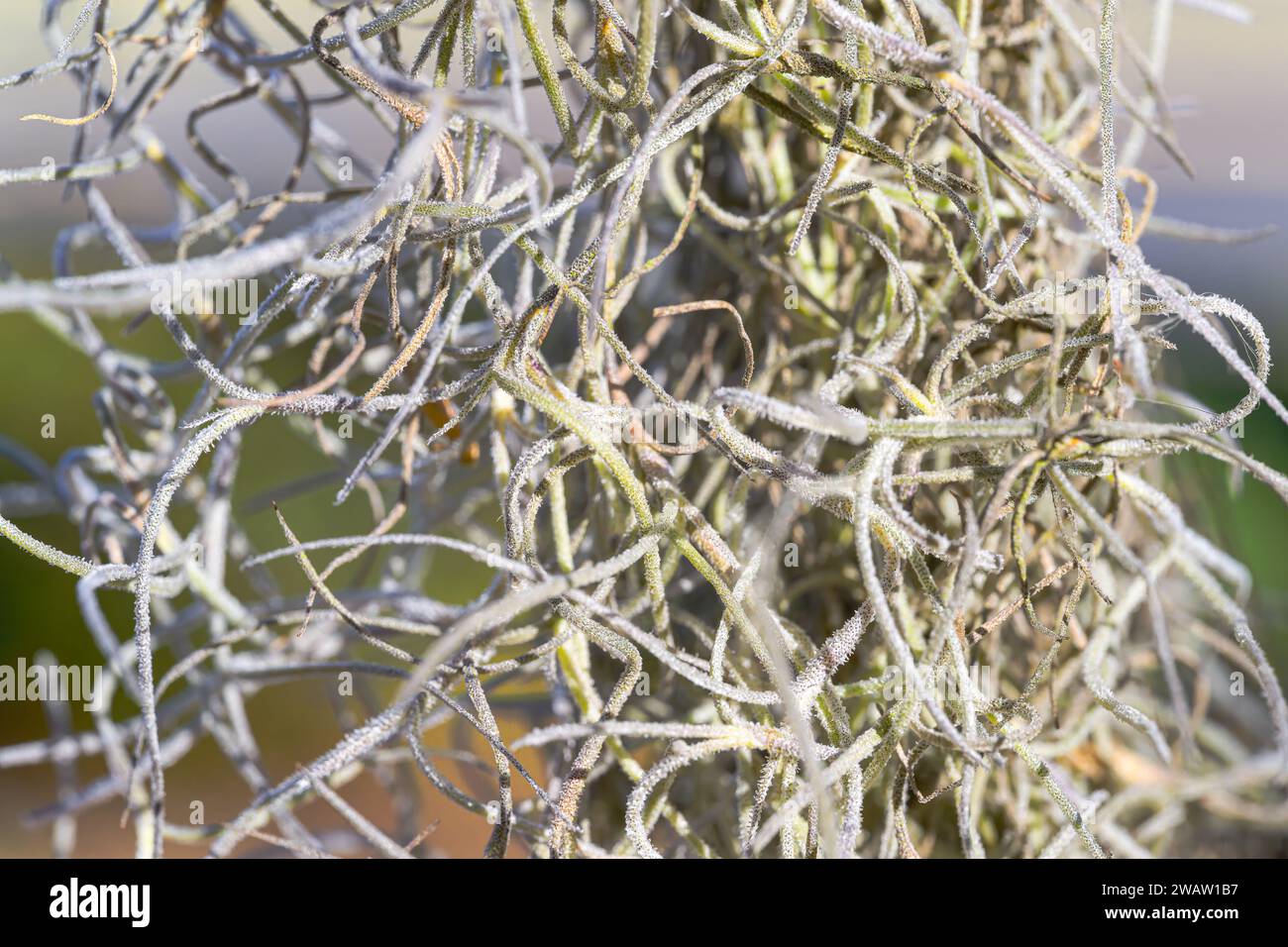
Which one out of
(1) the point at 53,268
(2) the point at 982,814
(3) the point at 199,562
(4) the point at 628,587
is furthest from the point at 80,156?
(2) the point at 982,814

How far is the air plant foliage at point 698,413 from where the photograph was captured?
0.22 meters

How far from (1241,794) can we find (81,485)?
0.56m

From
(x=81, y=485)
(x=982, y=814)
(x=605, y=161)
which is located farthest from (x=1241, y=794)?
(x=81, y=485)

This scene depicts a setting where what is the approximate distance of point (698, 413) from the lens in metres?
0.24

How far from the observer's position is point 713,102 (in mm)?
224

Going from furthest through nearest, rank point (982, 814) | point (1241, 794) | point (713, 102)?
1. point (1241, 794)
2. point (982, 814)
3. point (713, 102)

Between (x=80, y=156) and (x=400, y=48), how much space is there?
143mm

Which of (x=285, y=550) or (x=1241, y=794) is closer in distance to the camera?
(x=285, y=550)

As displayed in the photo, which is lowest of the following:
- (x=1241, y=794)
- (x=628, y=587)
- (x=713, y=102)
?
(x=1241, y=794)

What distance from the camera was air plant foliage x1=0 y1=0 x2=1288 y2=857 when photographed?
219 millimetres

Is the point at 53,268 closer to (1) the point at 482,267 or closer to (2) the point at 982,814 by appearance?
(1) the point at 482,267

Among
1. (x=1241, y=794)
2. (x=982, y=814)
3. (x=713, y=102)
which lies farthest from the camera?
(x=1241, y=794)

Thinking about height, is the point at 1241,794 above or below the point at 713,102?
below
